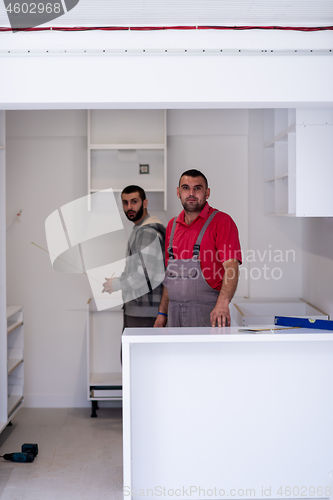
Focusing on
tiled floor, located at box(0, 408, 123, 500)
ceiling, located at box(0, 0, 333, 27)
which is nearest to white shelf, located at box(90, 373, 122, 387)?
tiled floor, located at box(0, 408, 123, 500)

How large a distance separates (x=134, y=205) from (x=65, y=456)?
173 cm

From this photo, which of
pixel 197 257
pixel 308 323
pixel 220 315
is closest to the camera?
pixel 308 323

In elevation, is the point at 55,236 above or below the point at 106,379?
above

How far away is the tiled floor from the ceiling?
233cm

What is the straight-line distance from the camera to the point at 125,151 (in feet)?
13.1

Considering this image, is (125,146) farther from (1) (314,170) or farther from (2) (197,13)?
(2) (197,13)

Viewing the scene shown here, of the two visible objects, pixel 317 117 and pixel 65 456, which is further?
pixel 65 456

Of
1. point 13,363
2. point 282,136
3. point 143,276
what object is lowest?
point 13,363

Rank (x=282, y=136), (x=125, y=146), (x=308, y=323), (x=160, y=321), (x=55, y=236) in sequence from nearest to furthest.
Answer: (x=308, y=323), (x=160, y=321), (x=282, y=136), (x=125, y=146), (x=55, y=236)

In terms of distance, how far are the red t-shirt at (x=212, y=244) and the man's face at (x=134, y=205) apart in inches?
24.1

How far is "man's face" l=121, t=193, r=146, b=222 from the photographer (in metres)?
3.60

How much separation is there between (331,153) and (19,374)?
2703 mm

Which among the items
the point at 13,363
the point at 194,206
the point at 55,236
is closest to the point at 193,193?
the point at 194,206

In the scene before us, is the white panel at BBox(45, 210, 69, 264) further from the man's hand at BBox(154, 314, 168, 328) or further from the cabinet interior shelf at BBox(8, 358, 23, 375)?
the man's hand at BBox(154, 314, 168, 328)
